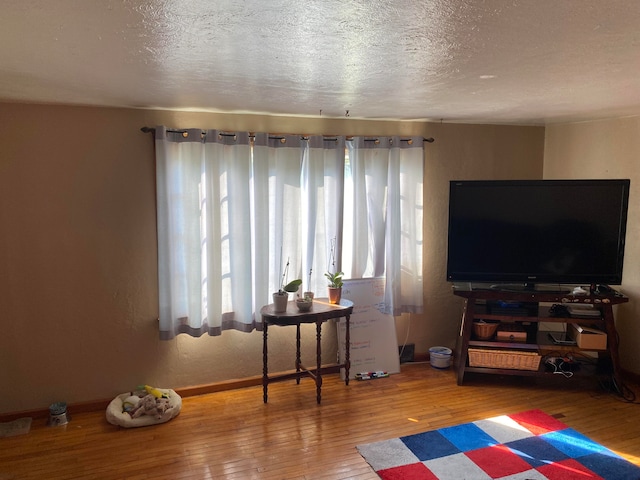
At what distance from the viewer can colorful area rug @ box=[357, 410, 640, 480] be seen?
2727mm

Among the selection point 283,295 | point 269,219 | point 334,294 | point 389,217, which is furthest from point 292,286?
point 389,217

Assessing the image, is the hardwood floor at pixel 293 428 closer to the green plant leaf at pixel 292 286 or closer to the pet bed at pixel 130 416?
the pet bed at pixel 130 416

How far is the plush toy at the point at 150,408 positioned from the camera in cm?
335

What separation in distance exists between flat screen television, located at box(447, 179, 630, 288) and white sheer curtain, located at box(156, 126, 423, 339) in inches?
16.7

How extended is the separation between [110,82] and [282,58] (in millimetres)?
1094

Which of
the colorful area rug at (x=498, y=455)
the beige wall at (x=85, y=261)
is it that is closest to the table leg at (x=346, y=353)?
the beige wall at (x=85, y=261)

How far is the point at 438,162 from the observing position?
4.36m

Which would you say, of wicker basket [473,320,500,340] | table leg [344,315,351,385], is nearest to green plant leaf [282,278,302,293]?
table leg [344,315,351,385]

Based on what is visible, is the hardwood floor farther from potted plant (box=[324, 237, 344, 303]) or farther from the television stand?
potted plant (box=[324, 237, 344, 303])

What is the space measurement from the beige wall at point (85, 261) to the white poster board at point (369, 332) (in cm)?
92

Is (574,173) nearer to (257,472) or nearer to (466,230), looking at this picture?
(466,230)

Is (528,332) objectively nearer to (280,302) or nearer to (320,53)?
(280,302)

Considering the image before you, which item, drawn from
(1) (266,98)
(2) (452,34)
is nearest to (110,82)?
(1) (266,98)

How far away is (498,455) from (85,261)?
3015 millimetres
